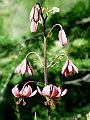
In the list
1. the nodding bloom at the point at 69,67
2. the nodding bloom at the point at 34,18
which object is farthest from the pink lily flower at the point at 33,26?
the nodding bloom at the point at 69,67

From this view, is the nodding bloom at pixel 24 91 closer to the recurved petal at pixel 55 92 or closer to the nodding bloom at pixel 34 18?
the recurved petal at pixel 55 92

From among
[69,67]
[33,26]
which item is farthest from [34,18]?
[69,67]

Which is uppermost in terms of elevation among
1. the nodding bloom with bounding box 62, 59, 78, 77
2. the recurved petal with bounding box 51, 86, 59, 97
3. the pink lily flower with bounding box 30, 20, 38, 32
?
the pink lily flower with bounding box 30, 20, 38, 32

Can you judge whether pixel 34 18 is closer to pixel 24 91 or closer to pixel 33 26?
pixel 33 26

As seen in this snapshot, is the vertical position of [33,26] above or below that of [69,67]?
above

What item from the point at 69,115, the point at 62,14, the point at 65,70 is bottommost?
the point at 69,115

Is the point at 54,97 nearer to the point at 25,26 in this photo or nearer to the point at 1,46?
the point at 1,46

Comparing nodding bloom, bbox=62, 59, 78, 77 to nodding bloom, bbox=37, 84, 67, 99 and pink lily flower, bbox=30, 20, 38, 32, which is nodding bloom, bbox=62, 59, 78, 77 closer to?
nodding bloom, bbox=37, 84, 67, 99

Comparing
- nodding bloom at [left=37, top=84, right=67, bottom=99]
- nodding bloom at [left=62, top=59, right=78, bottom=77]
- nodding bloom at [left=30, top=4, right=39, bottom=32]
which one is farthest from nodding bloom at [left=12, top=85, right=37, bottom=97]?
nodding bloom at [left=30, top=4, right=39, bottom=32]

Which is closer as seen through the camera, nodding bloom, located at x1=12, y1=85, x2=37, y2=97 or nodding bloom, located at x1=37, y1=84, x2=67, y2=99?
nodding bloom, located at x1=37, y1=84, x2=67, y2=99

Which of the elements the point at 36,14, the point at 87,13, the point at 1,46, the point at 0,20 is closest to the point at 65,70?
the point at 36,14

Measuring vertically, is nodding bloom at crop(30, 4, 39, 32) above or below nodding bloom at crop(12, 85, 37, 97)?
above
